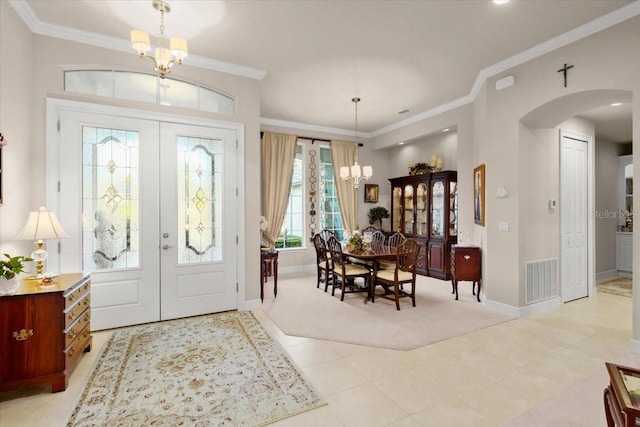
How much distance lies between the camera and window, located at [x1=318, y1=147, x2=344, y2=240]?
23.3 ft

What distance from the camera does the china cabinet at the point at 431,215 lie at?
6000 mm

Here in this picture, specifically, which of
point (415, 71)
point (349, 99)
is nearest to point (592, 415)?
point (415, 71)

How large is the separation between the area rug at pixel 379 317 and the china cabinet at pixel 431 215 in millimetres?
1059

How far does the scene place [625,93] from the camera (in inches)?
121

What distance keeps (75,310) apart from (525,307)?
4.89 meters

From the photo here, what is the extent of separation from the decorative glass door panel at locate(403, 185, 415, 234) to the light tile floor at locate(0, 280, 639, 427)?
3.31m

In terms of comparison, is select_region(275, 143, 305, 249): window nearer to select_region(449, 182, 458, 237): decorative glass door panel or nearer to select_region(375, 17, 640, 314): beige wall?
select_region(449, 182, 458, 237): decorative glass door panel

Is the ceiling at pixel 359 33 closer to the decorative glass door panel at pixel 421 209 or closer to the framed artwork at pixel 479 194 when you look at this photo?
the framed artwork at pixel 479 194

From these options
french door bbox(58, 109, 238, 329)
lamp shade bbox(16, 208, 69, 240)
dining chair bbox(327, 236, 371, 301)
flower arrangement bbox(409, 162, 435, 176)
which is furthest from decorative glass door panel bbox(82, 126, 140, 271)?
flower arrangement bbox(409, 162, 435, 176)

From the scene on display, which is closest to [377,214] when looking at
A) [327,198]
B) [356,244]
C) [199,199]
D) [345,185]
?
[345,185]

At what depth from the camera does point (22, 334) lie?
7.36 feet

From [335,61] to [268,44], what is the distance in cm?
90

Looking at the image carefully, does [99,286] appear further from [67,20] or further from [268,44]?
[268,44]

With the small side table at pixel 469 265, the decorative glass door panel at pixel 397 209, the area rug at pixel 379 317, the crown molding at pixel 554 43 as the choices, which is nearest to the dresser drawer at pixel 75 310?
the area rug at pixel 379 317
